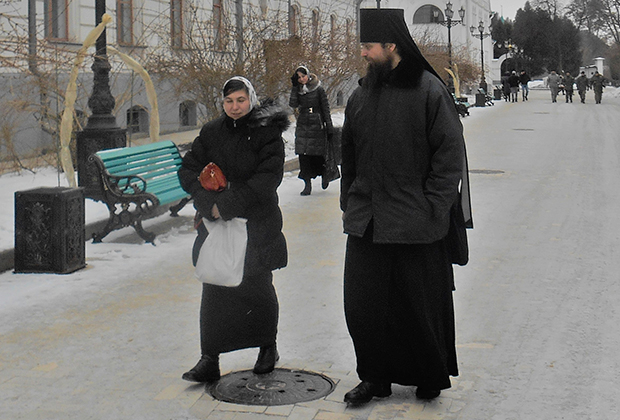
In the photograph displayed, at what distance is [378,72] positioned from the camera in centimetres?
470

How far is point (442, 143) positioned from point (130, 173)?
6.63 meters

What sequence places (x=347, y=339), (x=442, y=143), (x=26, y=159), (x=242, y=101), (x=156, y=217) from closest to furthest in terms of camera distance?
(x=442, y=143) < (x=242, y=101) < (x=347, y=339) < (x=156, y=217) < (x=26, y=159)

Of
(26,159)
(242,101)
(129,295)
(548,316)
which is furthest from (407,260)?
(26,159)

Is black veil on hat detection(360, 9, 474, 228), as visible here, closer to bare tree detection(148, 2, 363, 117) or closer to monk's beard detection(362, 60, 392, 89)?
monk's beard detection(362, 60, 392, 89)

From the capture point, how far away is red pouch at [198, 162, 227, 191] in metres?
5.19

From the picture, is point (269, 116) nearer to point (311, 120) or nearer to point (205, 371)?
point (205, 371)

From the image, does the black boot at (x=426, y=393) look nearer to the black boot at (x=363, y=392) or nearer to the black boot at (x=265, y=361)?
the black boot at (x=363, y=392)

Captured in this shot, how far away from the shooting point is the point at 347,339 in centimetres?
616

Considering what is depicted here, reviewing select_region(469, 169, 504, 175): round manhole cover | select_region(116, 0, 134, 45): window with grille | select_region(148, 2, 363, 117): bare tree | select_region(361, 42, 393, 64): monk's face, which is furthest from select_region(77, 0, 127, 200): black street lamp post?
select_region(116, 0, 134, 45): window with grille

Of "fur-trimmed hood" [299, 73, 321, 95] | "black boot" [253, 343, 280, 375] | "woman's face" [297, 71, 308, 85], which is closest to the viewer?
"black boot" [253, 343, 280, 375]

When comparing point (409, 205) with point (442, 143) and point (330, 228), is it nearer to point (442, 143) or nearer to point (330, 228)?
point (442, 143)

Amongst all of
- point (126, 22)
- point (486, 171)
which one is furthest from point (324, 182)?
point (126, 22)

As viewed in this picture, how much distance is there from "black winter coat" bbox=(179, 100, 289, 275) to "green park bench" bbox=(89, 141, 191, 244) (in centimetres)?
450

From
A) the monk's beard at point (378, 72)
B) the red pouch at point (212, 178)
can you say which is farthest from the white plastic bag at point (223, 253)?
the monk's beard at point (378, 72)
